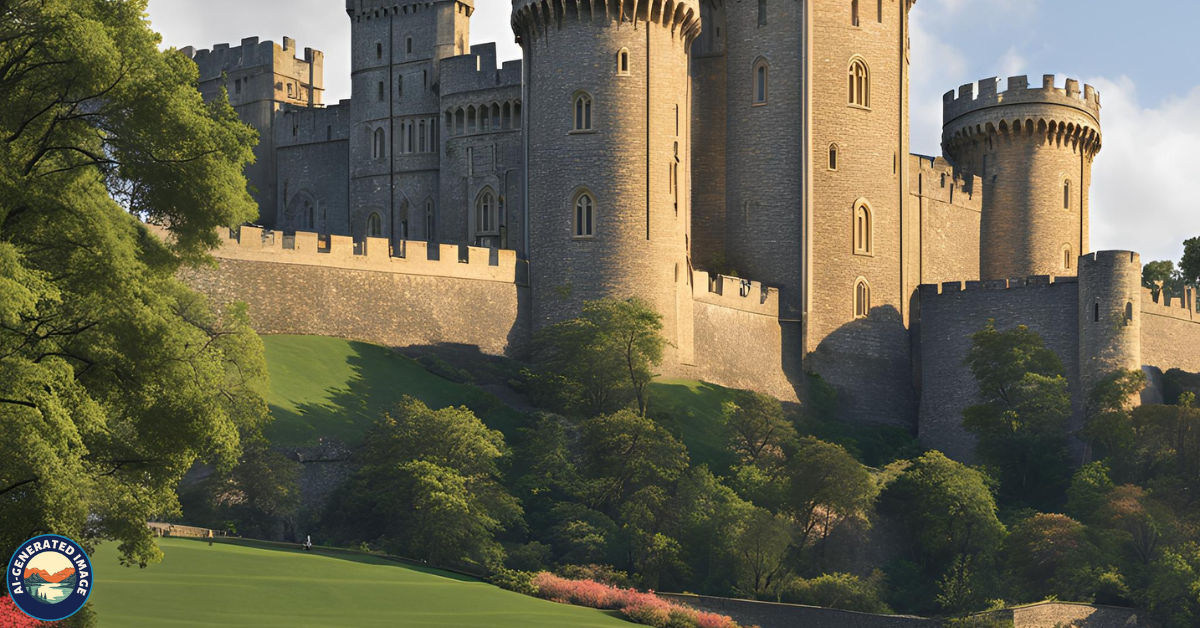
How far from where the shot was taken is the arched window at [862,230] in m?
70.2

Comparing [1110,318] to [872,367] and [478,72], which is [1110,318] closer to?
[872,367]

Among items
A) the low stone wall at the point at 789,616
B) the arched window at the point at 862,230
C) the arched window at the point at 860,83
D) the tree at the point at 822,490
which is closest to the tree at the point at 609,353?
the tree at the point at 822,490

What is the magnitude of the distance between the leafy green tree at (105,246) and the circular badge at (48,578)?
2.83 meters

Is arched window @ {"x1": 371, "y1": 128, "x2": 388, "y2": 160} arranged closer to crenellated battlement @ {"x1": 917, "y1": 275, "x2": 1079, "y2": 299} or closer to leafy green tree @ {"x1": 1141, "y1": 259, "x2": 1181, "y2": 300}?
crenellated battlement @ {"x1": 917, "y1": 275, "x2": 1079, "y2": 299}

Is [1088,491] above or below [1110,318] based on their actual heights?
below

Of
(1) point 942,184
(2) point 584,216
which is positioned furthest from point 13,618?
(1) point 942,184

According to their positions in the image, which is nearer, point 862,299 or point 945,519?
point 945,519

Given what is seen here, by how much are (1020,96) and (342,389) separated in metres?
38.4

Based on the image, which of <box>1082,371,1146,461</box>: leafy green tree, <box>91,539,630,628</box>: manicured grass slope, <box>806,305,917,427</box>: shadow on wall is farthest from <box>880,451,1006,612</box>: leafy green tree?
<box>91,539,630,628</box>: manicured grass slope

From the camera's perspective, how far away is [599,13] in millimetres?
60781

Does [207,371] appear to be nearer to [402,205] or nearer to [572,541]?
[572,541]

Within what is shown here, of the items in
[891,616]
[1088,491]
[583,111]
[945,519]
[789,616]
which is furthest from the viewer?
[583,111]

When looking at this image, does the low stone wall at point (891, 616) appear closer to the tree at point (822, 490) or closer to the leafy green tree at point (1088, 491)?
the tree at point (822, 490)

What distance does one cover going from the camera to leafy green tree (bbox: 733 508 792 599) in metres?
47.2
